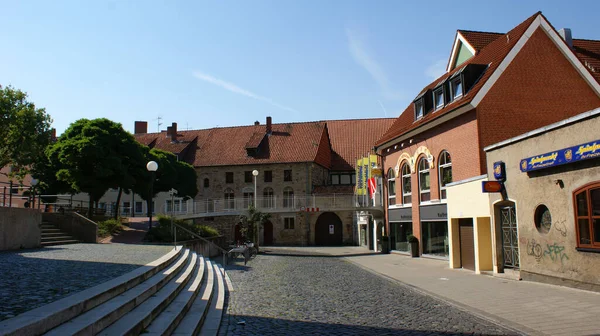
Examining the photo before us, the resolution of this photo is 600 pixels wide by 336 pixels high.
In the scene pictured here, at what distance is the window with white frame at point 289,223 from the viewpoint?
148 ft

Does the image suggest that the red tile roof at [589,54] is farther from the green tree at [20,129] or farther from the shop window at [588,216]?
the green tree at [20,129]

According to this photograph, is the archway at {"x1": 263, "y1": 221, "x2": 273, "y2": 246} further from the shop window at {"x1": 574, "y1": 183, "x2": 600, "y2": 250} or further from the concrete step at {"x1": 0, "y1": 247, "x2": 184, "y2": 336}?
the concrete step at {"x1": 0, "y1": 247, "x2": 184, "y2": 336}

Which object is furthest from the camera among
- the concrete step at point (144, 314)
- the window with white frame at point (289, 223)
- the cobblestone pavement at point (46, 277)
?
the window with white frame at point (289, 223)

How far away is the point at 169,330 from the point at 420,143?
1999cm

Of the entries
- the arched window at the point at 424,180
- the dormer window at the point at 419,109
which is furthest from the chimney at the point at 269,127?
the arched window at the point at 424,180

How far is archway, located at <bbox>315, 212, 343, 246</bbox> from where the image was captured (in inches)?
1797

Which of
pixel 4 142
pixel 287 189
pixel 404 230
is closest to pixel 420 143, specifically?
pixel 404 230

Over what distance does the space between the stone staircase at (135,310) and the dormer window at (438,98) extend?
53.5 ft

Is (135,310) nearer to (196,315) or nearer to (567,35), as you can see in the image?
(196,315)

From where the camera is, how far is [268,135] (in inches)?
2048

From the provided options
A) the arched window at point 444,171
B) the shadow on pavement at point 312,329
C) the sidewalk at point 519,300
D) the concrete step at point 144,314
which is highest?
the arched window at point 444,171

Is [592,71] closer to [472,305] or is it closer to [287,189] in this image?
[472,305]

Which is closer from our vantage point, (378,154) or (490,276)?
(490,276)

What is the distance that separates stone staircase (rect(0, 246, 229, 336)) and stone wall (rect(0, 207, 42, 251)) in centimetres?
792
